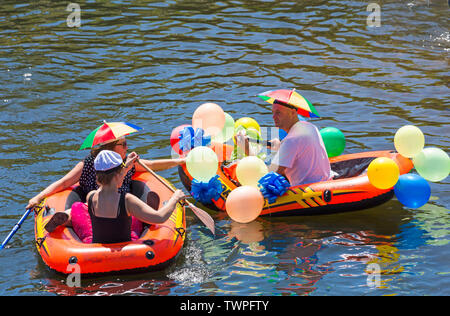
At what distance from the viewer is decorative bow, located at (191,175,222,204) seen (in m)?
7.62

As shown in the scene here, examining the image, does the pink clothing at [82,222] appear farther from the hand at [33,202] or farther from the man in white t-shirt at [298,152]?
the man in white t-shirt at [298,152]

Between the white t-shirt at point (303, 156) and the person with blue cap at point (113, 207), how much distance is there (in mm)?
1684

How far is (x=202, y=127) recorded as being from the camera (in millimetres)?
8211

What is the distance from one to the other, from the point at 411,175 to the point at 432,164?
0.33 metres

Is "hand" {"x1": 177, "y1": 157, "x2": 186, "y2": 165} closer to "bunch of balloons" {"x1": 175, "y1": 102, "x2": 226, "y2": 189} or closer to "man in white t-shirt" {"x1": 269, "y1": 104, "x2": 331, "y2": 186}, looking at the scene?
"bunch of balloons" {"x1": 175, "y1": 102, "x2": 226, "y2": 189}

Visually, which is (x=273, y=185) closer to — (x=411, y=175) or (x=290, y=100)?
(x=290, y=100)

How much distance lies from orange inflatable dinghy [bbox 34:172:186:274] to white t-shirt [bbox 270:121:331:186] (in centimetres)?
154

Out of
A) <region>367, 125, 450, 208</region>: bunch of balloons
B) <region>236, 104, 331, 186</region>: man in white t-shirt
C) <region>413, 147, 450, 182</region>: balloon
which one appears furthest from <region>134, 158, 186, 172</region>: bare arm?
<region>413, 147, 450, 182</region>: balloon

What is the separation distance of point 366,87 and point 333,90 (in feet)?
2.00

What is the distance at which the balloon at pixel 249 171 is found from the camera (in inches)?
288

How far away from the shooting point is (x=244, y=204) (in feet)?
22.7
